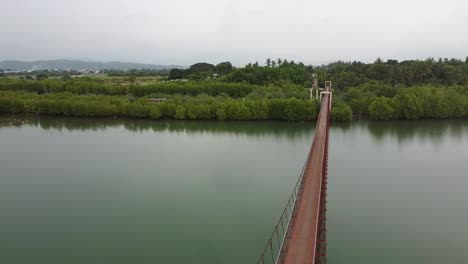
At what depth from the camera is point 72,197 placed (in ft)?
39.1

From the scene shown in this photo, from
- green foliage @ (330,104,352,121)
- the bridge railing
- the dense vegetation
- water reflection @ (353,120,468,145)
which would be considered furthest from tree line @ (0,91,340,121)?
the bridge railing

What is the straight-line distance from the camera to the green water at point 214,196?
8.70m

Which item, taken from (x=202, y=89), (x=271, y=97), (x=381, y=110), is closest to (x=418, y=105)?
(x=381, y=110)

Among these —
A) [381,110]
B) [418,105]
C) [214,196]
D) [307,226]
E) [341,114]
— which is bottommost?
[214,196]

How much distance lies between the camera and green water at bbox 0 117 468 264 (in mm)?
8695

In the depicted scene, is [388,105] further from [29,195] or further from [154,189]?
[29,195]

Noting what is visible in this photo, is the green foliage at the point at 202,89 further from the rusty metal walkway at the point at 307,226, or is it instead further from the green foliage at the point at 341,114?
the rusty metal walkway at the point at 307,226

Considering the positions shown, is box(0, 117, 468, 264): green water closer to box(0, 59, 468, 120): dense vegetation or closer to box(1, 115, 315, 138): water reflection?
box(1, 115, 315, 138): water reflection

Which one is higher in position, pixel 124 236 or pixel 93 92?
pixel 93 92

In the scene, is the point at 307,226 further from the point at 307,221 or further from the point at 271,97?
the point at 271,97

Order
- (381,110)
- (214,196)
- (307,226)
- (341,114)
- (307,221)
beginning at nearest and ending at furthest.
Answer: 1. (307,226)
2. (307,221)
3. (214,196)
4. (341,114)
5. (381,110)

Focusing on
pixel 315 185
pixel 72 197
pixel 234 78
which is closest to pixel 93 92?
pixel 234 78

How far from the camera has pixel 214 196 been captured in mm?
11656

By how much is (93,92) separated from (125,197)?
2348cm
